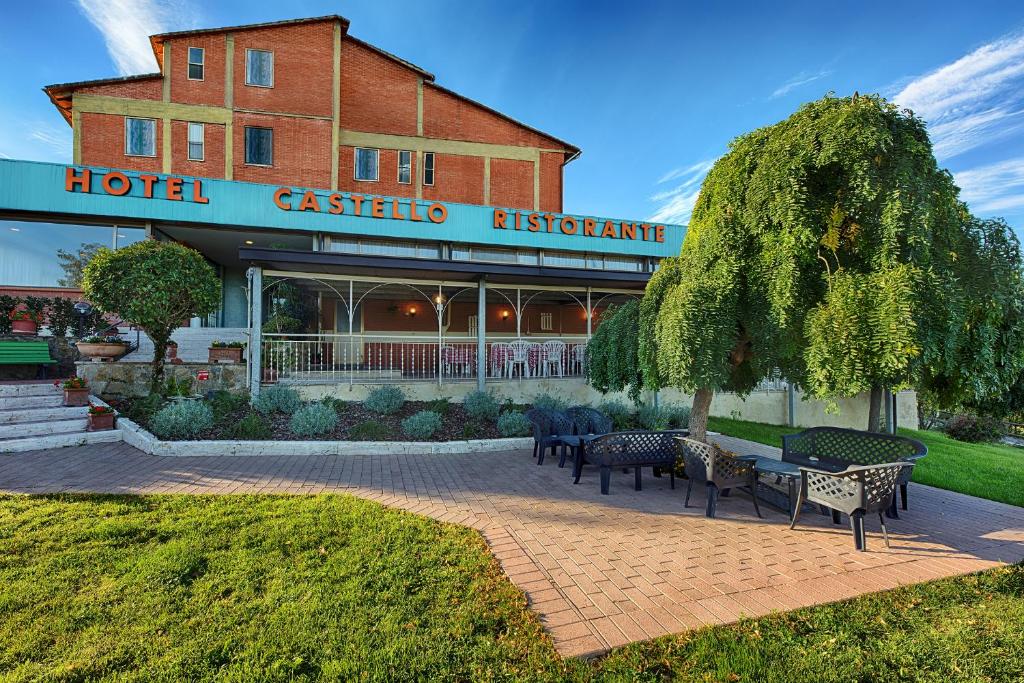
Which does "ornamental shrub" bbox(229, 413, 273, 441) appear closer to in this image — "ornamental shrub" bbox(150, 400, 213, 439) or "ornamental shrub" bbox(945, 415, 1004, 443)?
"ornamental shrub" bbox(150, 400, 213, 439)

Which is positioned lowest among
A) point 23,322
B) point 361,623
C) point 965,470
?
point 965,470

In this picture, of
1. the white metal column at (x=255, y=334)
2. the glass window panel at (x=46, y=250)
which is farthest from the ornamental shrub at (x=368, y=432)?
the glass window panel at (x=46, y=250)

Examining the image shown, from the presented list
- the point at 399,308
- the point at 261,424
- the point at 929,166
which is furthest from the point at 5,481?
the point at 399,308

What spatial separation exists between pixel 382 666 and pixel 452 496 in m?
2.91

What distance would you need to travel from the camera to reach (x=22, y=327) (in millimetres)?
10617

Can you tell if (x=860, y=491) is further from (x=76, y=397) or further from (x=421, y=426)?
(x=76, y=397)

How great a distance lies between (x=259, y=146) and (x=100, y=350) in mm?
10499

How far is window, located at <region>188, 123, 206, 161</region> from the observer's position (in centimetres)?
1584

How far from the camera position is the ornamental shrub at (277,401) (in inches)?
346

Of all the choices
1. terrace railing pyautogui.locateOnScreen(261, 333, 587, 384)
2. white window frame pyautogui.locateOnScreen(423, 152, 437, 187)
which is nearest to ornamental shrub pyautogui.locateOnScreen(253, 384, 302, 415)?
terrace railing pyautogui.locateOnScreen(261, 333, 587, 384)

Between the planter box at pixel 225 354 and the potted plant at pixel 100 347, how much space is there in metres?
1.66

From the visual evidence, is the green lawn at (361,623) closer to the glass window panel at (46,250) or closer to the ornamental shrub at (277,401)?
the ornamental shrub at (277,401)

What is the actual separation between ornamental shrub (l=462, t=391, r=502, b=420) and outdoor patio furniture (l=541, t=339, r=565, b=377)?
230cm

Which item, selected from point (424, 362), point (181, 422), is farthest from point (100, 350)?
point (424, 362)
